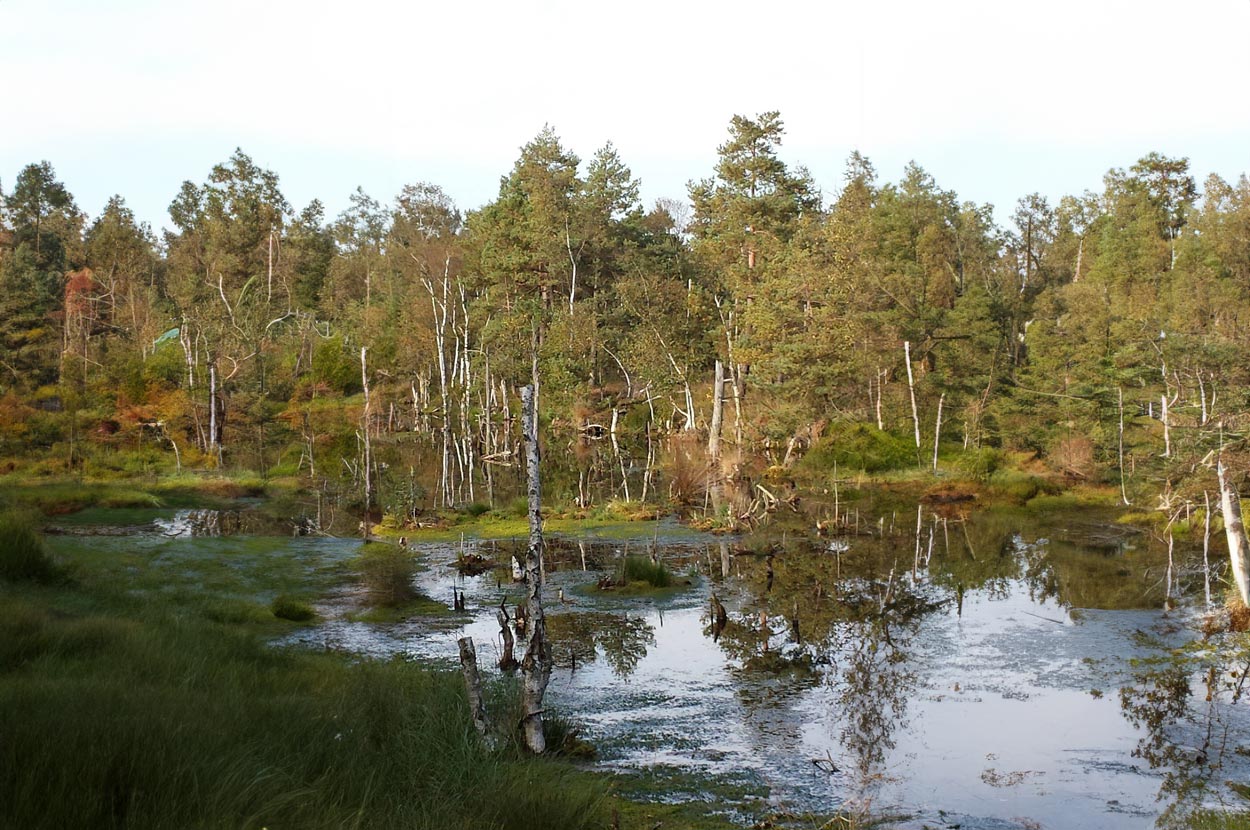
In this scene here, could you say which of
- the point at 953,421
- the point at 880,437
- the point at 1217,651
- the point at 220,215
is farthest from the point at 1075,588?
the point at 220,215

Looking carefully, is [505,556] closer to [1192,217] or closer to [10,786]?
[10,786]

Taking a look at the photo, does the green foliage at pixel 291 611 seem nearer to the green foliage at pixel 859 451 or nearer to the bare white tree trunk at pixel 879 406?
the green foliage at pixel 859 451

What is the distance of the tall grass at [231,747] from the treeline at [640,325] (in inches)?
837

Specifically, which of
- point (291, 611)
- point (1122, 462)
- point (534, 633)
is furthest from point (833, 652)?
point (1122, 462)

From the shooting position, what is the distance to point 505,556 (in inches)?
922

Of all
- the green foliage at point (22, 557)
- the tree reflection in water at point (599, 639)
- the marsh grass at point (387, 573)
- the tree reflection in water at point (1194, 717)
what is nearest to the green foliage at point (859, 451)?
the marsh grass at point (387, 573)

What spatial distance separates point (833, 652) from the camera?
14773 millimetres

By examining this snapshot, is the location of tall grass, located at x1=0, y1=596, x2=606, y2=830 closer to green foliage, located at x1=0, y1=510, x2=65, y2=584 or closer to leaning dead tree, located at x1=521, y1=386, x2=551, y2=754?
leaning dead tree, located at x1=521, y1=386, x2=551, y2=754

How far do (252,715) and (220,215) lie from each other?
67.6m

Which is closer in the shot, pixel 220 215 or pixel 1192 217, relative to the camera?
pixel 1192 217

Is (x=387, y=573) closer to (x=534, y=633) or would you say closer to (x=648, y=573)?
(x=648, y=573)

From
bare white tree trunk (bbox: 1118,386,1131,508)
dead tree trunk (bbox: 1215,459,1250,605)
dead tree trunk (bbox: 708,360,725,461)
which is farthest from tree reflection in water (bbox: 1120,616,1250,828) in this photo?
dead tree trunk (bbox: 708,360,725,461)

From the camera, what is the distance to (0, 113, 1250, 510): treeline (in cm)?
4091

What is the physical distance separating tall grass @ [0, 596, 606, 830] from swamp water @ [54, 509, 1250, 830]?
6.99 feet
